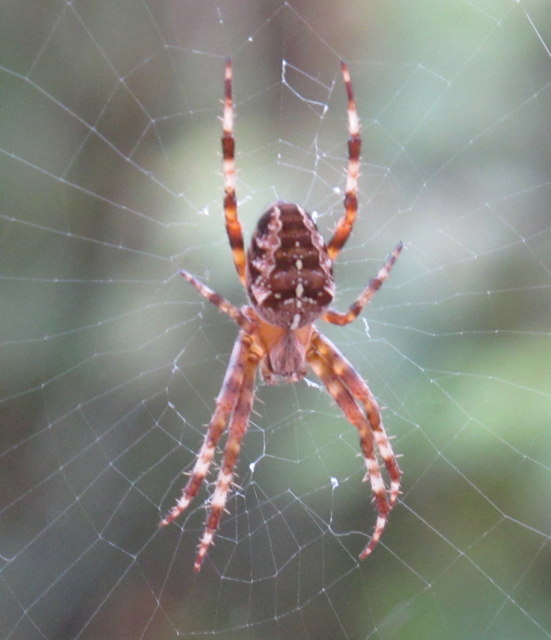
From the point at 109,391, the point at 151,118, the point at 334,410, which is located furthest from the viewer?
the point at 151,118

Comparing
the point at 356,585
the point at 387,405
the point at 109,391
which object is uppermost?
the point at 387,405

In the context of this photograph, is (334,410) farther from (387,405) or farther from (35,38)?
(35,38)

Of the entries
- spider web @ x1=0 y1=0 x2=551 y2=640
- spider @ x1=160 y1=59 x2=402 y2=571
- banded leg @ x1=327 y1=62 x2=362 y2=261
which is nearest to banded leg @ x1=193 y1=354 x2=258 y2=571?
spider @ x1=160 y1=59 x2=402 y2=571

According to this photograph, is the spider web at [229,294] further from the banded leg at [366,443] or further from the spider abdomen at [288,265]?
the spider abdomen at [288,265]

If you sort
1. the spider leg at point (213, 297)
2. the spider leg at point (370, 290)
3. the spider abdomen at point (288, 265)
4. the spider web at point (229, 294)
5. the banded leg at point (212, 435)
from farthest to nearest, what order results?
the spider web at point (229, 294), the banded leg at point (212, 435), the spider leg at point (370, 290), the spider leg at point (213, 297), the spider abdomen at point (288, 265)

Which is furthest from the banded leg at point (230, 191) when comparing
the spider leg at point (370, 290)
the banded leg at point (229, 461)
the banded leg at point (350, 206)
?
the banded leg at point (229, 461)

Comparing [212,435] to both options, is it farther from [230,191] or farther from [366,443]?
[230,191]

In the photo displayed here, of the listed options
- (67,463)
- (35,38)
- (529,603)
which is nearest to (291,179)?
(35,38)
